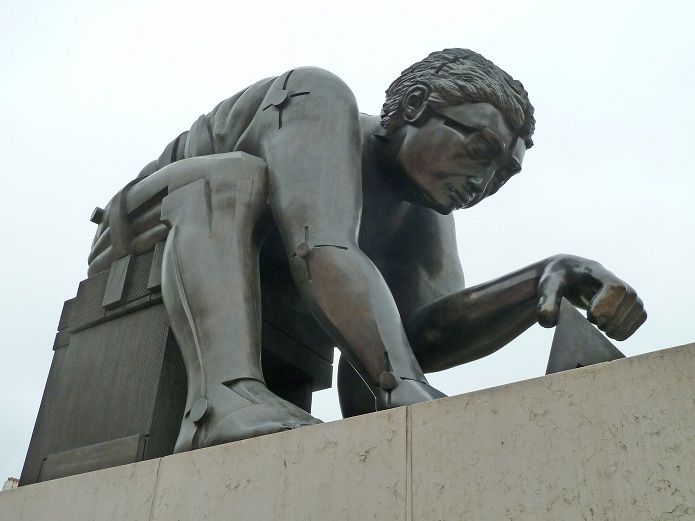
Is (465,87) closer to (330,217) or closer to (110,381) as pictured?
(330,217)

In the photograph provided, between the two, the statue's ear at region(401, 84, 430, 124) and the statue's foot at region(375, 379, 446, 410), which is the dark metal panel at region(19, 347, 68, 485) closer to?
the statue's foot at region(375, 379, 446, 410)

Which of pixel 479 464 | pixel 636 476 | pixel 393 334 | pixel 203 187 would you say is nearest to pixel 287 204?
pixel 203 187

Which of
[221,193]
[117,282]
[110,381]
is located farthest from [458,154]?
[110,381]

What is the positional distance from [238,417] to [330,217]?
92 cm

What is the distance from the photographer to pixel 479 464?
2285 millimetres

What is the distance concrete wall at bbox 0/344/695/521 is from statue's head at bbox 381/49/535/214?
5.65 feet

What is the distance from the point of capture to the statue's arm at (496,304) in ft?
10.8

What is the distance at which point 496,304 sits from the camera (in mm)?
3898

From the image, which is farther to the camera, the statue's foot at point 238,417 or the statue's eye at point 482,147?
the statue's eye at point 482,147

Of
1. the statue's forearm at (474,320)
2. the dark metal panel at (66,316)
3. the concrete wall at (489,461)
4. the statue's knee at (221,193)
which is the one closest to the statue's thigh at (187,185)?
the statue's knee at (221,193)

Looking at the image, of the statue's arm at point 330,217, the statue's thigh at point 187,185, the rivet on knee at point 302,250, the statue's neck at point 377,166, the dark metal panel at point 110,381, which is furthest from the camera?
the statue's neck at point 377,166

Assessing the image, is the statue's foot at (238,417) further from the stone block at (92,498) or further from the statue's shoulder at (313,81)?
the statue's shoulder at (313,81)

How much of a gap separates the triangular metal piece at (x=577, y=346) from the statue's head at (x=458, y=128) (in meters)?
1.22

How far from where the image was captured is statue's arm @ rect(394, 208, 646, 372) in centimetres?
329
